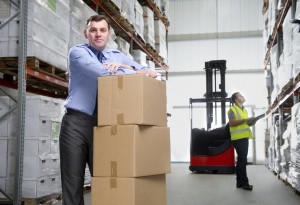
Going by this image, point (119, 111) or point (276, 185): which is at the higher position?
point (119, 111)

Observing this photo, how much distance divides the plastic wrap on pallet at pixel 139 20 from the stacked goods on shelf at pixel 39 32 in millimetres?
3603

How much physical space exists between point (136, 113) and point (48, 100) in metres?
2.45

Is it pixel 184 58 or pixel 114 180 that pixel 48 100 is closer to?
pixel 114 180

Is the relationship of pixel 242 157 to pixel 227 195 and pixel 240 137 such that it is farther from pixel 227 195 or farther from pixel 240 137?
pixel 227 195

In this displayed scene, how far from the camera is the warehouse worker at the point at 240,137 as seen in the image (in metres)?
6.66

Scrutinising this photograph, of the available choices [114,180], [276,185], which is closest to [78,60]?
[114,180]

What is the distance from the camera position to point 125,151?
262 centimetres

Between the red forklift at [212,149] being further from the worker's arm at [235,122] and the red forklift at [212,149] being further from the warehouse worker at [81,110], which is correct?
the warehouse worker at [81,110]

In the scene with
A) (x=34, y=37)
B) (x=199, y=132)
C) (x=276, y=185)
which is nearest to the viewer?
(x=34, y=37)

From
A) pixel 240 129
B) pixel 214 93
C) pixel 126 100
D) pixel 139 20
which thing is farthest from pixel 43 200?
pixel 214 93

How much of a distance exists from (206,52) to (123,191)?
14.3 metres

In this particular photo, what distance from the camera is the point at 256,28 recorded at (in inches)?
635

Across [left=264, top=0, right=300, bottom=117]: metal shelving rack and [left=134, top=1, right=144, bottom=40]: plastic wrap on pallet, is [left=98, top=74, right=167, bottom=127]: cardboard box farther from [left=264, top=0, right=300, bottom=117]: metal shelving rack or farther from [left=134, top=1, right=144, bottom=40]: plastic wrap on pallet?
[left=134, top=1, right=144, bottom=40]: plastic wrap on pallet

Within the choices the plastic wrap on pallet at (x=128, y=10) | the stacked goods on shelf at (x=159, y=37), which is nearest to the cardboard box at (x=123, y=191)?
the plastic wrap on pallet at (x=128, y=10)
